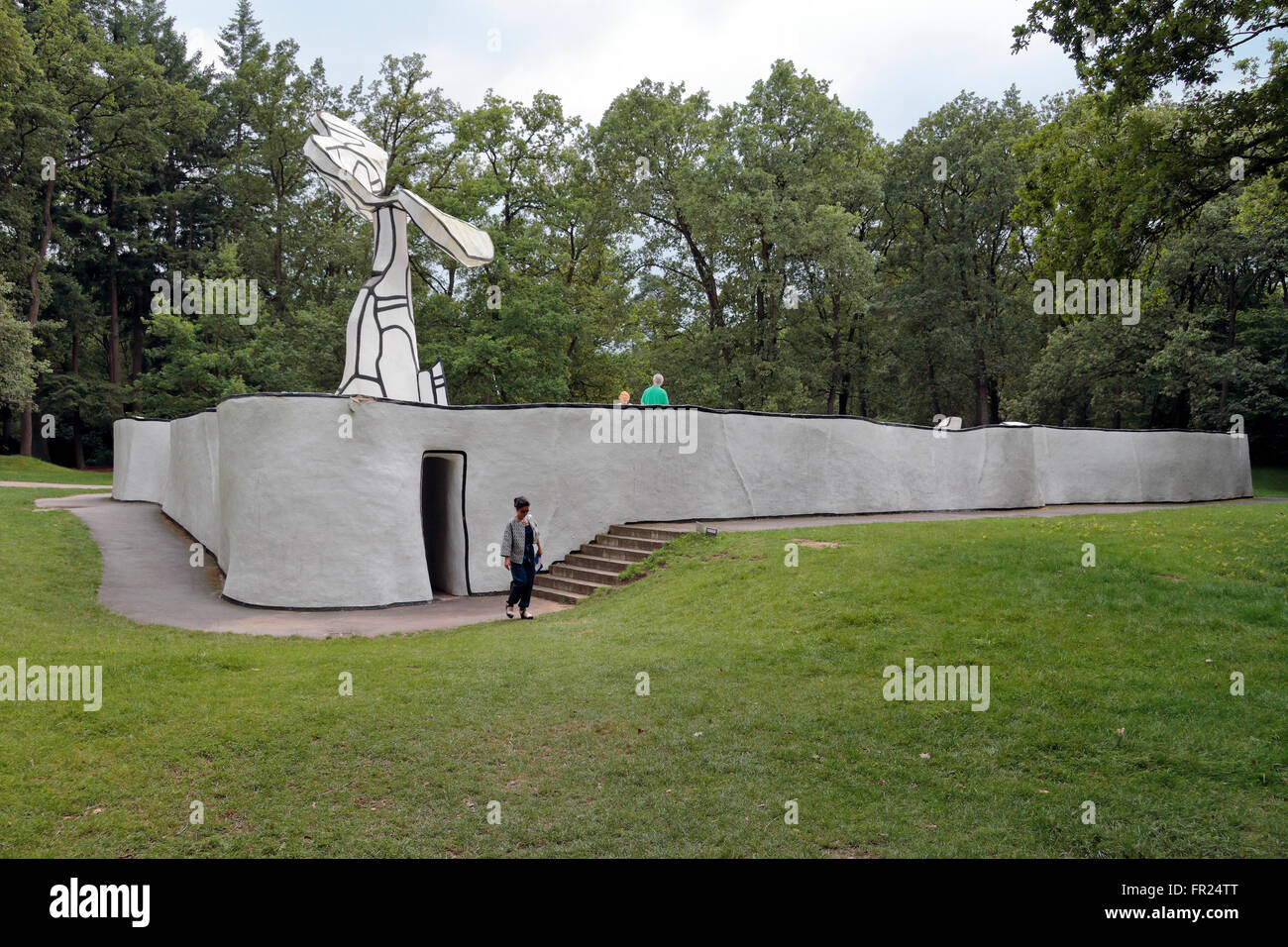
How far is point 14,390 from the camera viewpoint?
1120 inches

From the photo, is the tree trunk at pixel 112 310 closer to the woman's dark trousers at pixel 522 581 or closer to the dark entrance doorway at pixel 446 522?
the dark entrance doorway at pixel 446 522

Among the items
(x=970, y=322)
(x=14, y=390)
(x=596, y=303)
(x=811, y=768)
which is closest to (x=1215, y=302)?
(x=970, y=322)

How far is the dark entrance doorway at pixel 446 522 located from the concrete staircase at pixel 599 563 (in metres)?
1.51

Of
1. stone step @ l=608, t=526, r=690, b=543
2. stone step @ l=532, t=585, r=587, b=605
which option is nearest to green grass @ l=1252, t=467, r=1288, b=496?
stone step @ l=608, t=526, r=690, b=543

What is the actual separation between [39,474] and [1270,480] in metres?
47.5

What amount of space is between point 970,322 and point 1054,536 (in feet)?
80.9

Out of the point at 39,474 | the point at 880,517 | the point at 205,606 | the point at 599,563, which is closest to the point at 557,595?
the point at 599,563

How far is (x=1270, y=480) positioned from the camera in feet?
99.1

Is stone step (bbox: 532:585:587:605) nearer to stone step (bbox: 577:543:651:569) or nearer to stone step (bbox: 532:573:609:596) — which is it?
stone step (bbox: 532:573:609:596)

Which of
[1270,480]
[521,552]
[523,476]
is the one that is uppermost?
[523,476]

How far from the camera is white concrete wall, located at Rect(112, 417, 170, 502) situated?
23594mm

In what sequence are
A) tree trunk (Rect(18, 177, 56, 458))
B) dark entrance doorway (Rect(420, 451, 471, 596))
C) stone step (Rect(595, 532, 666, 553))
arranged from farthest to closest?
1. tree trunk (Rect(18, 177, 56, 458))
2. dark entrance doorway (Rect(420, 451, 471, 596))
3. stone step (Rect(595, 532, 666, 553))

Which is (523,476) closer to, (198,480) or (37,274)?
(198,480)
